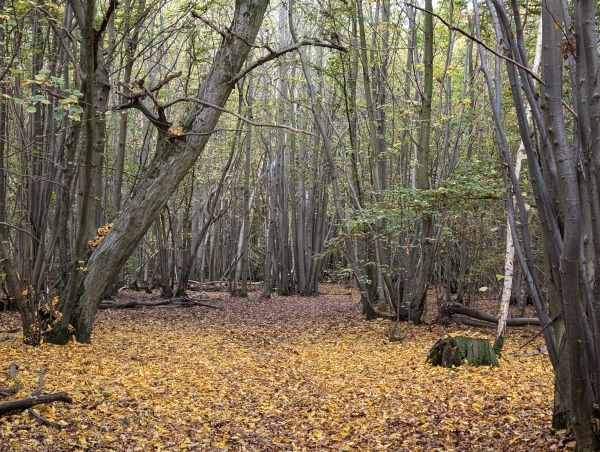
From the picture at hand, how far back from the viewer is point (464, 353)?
22.7 ft

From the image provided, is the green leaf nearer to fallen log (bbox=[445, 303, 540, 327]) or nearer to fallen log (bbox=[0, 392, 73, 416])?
fallen log (bbox=[0, 392, 73, 416])

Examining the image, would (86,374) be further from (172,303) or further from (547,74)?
(172,303)

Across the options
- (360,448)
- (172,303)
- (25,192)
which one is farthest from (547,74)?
(172,303)

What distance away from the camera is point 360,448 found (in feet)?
13.8

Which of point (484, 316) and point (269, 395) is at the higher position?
point (484, 316)

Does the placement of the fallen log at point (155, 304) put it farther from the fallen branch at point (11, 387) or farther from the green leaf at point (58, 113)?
the green leaf at point (58, 113)

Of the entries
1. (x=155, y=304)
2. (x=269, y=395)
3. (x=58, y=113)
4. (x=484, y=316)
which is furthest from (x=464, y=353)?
(x=155, y=304)

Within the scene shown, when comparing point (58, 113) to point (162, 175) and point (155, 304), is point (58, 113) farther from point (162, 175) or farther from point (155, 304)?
point (155, 304)

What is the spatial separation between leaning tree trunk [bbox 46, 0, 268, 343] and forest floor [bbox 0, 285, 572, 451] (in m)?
0.64

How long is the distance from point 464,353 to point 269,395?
8.53 ft

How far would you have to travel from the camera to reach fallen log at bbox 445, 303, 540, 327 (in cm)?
1001

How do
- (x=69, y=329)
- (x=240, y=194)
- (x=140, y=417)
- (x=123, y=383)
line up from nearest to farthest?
(x=140, y=417), (x=123, y=383), (x=69, y=329), (x=240, y=194)

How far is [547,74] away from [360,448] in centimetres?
285

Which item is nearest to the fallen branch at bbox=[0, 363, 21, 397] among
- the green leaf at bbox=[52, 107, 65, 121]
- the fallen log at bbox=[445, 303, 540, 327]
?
the green leaf at bbox=[52, 107, 65, 121]
